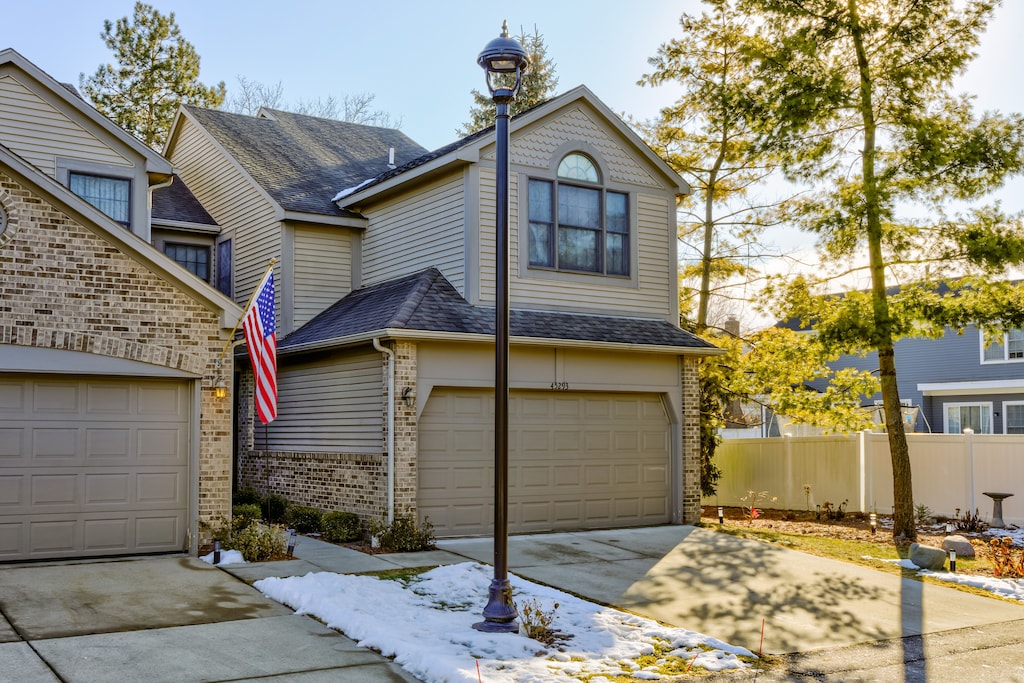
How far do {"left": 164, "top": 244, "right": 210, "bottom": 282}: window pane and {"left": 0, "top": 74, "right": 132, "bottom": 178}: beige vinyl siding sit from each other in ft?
11.2

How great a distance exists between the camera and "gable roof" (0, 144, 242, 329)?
37.7ft

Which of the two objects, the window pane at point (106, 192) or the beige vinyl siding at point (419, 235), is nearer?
the beige vinyl siding at point (419, 235)

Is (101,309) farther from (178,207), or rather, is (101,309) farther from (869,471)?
(869,471)

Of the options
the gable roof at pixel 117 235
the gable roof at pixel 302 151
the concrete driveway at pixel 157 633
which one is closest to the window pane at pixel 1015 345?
the gable roof at pixel 302 151

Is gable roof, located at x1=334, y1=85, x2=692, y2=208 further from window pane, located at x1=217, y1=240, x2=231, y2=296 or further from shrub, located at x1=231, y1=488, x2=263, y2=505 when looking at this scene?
shrub, located at x1=231, y1=488, x2=263, y2=505

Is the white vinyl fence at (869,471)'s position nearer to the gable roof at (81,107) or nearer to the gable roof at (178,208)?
the gable roof at (178,208)

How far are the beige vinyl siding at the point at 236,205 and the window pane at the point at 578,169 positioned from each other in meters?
5.32

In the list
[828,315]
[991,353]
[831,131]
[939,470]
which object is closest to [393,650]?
[828,315]

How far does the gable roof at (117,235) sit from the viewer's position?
1148 cm

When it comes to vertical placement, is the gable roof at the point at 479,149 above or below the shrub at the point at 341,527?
above

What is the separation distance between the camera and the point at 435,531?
48.2 ft

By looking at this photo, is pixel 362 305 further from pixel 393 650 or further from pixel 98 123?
pixel 393 650

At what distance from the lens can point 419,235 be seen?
17.1 metres

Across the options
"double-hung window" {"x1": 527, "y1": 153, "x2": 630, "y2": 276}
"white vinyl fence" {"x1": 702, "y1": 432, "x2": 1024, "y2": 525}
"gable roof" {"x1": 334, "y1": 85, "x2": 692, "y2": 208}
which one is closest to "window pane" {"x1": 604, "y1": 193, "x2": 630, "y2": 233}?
"double-hung window" {"x1": 527, "y1": 153, "x2": 630, "y2": 276}
